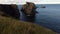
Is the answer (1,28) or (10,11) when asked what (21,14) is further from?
(1,28)

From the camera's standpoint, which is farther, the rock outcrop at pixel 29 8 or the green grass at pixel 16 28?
the rock outcrop at pixel 29 8

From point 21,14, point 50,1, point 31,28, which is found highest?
point 31,28

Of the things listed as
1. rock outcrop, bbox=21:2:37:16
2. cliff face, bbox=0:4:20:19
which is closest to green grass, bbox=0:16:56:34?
cliff face, bbox=0:4:20:19

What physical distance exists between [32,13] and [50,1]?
34.5 inches

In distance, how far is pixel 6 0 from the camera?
663 cm

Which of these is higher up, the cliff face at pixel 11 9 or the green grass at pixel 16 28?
the green grass at pixel 16 28

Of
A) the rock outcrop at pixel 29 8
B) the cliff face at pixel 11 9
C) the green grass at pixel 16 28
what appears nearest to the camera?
the green grass at pixel 16 28

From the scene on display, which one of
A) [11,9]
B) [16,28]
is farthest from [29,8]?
[16,28]

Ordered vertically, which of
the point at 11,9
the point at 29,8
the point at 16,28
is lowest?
the point at 29,8

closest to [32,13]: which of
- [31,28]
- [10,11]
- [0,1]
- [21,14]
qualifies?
[21,14]

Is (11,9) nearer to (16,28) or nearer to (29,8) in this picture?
(29,8)

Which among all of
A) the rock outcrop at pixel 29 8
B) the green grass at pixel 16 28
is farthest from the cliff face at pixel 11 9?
the green grass at pixel 16 28

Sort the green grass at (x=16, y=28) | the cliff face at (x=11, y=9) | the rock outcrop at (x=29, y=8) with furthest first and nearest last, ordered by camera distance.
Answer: the rock outcrop at (x=29, y=8)
the cliff face at (x=11, y=9)
the green grass at (x=16, y=28)

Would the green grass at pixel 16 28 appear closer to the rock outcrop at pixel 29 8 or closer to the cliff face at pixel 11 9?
the cliff face at pixel 11 9
